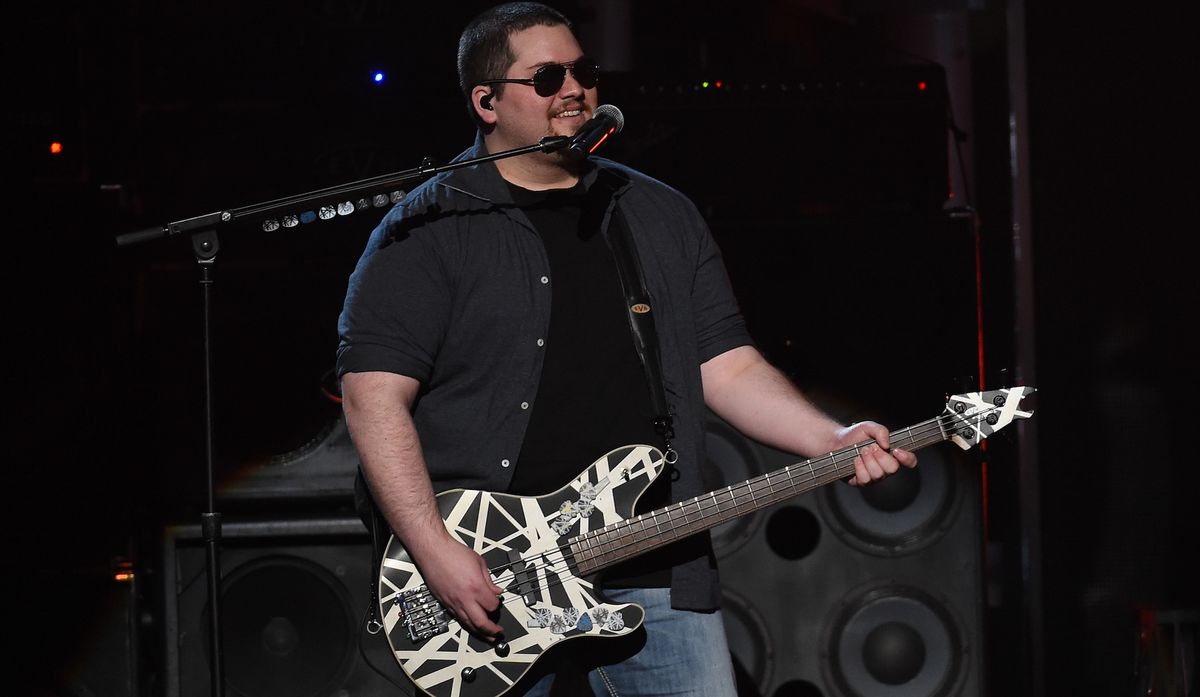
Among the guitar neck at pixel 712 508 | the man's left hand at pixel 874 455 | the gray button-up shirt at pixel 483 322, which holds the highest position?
the gray button-up shirt at pixel 483 322

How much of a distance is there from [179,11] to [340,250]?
0.90m

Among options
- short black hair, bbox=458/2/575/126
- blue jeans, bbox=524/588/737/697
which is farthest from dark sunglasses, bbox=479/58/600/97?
blue jeans, bbox=524/588/737/697

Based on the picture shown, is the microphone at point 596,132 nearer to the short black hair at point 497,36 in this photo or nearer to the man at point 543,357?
the man at point 543,357

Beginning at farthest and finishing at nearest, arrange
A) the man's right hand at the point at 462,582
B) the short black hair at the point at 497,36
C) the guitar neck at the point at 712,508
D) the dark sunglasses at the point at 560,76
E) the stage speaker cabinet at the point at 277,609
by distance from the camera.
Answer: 1. the stage speaker cabinet at the point at 277,609
2. the short black hair at the point at 497,36
3. the dark sunglasses at the point at 560,76
4. the guitar neck at the point at 712,508
5. the man's right hand at the point at 462,582

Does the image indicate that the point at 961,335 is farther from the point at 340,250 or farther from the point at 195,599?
the point at 195,599

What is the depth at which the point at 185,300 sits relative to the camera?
13.3 ft

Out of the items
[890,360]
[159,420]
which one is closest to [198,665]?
[159,420]

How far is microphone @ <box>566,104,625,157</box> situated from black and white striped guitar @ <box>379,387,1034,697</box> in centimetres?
62

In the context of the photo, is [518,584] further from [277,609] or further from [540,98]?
[277,609]

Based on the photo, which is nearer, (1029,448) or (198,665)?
(198,665)

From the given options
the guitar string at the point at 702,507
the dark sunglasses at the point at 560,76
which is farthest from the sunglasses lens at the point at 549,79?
the guitar string at the point at 702,507

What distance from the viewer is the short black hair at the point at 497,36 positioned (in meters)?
3.00

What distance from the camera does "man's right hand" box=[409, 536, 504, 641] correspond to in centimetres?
260

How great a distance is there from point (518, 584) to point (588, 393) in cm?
42
